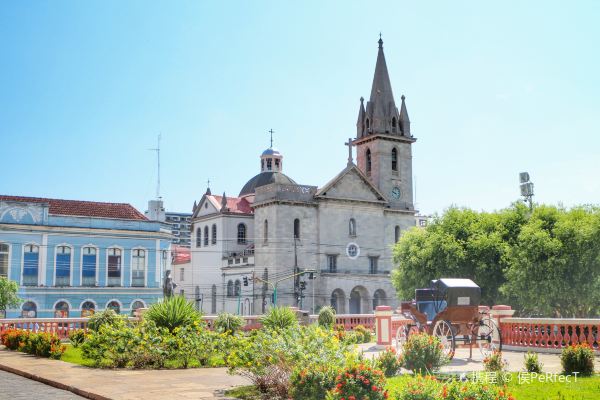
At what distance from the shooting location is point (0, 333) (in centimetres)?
2572

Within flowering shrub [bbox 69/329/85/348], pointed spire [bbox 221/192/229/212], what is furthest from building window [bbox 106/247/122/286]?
pointed spire [bbox 221/192/229/212]

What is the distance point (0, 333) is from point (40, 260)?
794 inches

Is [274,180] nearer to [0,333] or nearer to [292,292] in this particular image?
[292,292]

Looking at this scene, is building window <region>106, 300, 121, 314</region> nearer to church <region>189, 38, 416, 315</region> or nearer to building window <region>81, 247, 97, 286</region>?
building window <region>81, 247, 97, 286</region>

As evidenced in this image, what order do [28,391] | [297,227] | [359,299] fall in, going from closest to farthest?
[28,391], [297,227], [359,299]

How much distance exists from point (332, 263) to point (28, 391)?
54522mm

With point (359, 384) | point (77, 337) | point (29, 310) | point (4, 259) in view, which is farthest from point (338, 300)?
point (359, 384)

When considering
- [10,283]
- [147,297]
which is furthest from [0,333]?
[147,297]

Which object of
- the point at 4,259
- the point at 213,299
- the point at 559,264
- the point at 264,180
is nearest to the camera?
the point at 559,264

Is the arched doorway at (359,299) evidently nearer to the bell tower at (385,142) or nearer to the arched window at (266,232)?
the arched window at (266,232)

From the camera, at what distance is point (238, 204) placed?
74.6 m

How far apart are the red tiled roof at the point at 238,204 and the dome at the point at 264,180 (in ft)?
10.2

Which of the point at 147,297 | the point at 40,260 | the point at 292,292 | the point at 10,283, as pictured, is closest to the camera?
the point at 10,283

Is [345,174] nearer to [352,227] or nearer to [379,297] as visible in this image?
[352,227]
